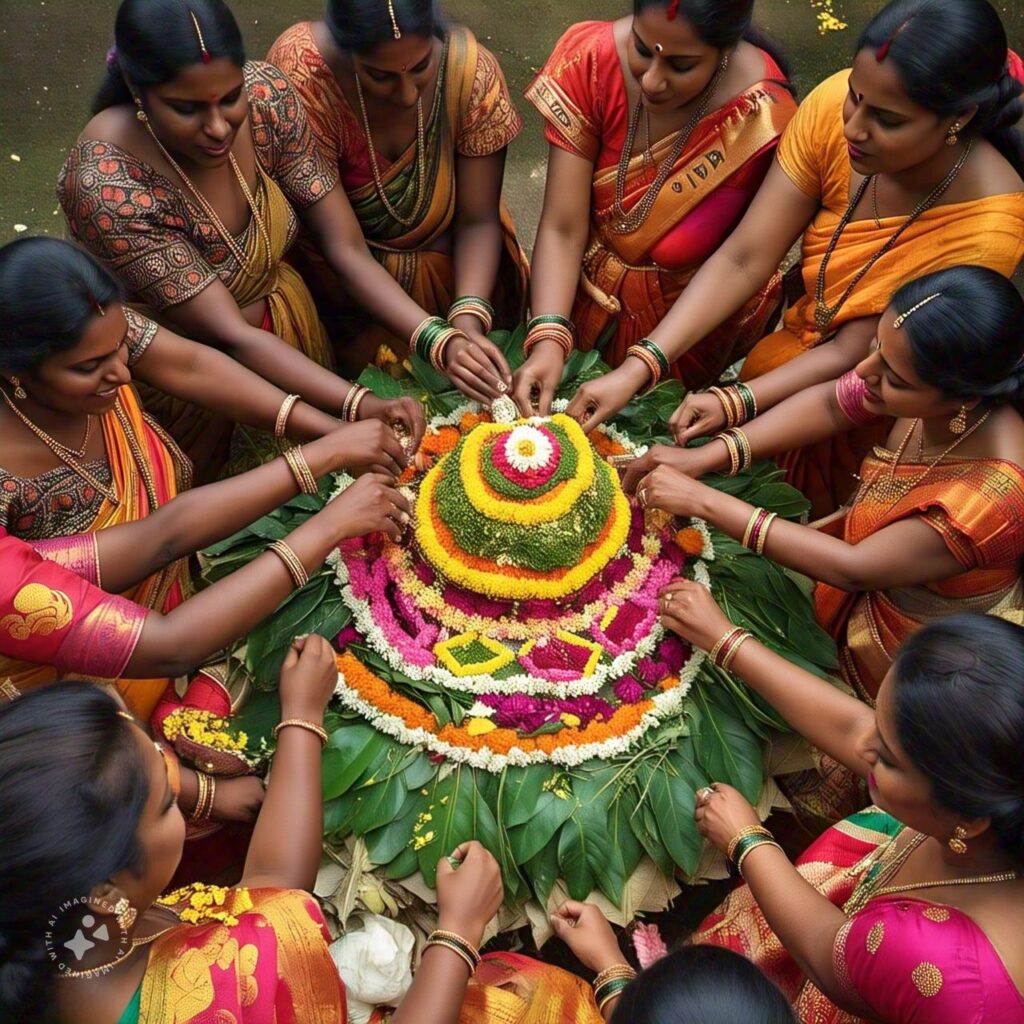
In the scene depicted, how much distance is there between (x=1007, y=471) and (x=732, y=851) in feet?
3.59

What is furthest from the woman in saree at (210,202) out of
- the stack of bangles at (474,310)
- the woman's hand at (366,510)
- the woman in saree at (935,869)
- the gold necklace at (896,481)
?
the woman in saree at (935,869)

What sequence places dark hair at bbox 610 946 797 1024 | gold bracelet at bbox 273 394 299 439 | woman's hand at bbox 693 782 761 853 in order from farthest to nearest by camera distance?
gold bracelet at bbox 273 394 299 439 → woman's hand at bbox 693 782 761 853 → dark hair at bbox 610 946 797 1024

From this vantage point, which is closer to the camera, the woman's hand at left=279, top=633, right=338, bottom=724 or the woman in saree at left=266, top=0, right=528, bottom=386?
the woman's hand at left=279, top=633, right=338, bottom=724

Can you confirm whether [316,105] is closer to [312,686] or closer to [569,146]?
[569,146]

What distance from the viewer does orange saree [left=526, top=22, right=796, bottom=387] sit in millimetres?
3145

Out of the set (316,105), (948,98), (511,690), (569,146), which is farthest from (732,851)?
(316,105)

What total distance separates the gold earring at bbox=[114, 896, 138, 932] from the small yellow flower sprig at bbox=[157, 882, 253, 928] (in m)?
0.21

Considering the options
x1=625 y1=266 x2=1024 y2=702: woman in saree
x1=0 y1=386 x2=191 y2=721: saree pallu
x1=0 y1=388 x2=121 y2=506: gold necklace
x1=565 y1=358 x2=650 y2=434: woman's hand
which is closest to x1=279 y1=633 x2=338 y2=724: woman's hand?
x1=0 y1=386 x2=191 y2=721: saree pallu

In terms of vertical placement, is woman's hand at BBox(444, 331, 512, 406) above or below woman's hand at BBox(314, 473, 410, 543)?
above

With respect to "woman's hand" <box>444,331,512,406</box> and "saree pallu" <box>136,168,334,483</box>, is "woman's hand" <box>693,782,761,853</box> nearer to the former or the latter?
"woman's hand" <box>444,331,512,406</box>

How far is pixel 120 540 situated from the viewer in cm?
240

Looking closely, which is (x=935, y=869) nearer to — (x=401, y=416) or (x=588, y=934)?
(x=588, y=934)

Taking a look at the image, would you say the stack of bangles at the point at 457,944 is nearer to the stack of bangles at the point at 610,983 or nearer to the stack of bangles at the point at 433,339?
the stack of bangles at the point at 610,983

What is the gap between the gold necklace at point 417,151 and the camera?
3.19 metres
